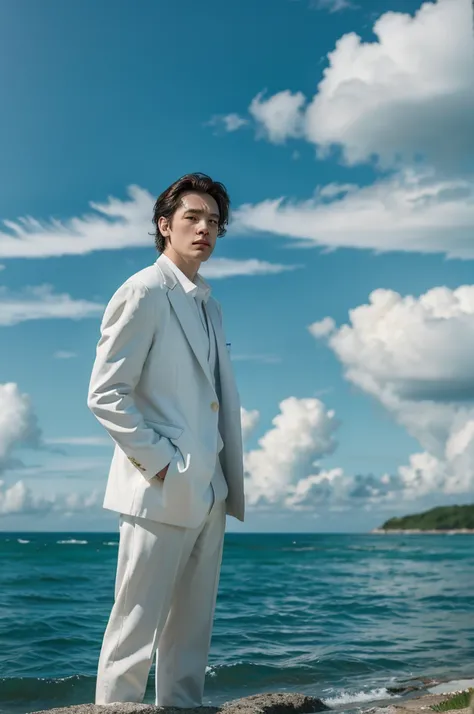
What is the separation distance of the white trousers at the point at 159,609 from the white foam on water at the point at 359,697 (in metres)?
2.99

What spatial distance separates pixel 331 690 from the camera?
23.4ft

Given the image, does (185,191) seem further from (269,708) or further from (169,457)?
(269,708)

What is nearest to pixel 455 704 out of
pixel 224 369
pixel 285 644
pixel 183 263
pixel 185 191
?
pixel 224 369

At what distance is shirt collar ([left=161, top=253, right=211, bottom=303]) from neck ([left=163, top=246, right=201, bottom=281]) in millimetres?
20

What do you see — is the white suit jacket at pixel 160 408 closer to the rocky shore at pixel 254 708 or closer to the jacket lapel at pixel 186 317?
the jacket lapel at pixel 186 317

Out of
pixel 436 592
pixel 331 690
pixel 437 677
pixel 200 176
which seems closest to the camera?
pixel 200 176

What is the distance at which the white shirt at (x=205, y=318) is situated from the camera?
359 cm

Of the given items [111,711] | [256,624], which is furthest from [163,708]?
[256,624]

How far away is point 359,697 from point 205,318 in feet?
14.0

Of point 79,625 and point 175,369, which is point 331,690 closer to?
point 175,369

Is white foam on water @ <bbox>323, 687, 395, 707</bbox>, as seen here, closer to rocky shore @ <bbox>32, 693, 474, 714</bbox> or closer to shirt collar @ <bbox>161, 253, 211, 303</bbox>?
rocky shore @ <bbox>32, 693, 474, 714</bbox>

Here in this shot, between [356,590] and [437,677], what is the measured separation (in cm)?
1377

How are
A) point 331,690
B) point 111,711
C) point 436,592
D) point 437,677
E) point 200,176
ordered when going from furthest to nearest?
point 436,592 < point 437,677 < point 331,690 < point 200,176 < point 111,711

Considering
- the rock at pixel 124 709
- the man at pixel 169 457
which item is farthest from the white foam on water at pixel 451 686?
the rock at pixel 124 709
